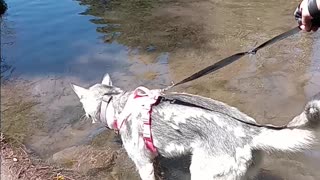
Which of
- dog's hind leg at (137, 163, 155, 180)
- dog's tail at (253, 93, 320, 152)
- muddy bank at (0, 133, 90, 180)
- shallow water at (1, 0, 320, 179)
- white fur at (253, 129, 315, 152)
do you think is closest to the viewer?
dog's tail at (253, 93, 320, 152)

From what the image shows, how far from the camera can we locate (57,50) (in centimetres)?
936

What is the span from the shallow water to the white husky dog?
0.84m

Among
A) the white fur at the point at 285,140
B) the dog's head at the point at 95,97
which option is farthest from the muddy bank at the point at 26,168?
the white fur at the point at 285,140

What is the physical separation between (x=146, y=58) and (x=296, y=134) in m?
4.90

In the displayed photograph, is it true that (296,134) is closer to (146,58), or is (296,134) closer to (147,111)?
(147,111)

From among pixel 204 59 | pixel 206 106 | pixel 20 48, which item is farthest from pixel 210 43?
pixel 206 106

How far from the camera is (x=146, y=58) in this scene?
8.66 meters

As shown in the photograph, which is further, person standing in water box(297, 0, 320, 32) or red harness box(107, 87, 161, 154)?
red harness box(107, 87, 161, 154)

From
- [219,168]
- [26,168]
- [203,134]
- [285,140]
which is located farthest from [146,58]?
[285,140]

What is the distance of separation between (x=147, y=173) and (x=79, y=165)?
4.71 feet

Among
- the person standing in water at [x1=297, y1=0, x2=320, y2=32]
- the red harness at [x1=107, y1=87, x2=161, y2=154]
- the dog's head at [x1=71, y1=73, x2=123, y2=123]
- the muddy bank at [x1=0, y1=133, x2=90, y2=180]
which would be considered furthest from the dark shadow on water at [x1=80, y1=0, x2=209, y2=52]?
the person standing in water at [x1=297, y1=0, x2=320, y2=32]

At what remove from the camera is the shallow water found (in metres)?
6.73

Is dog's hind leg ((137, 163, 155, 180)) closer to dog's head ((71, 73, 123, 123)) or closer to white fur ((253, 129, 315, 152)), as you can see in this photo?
dog's head ((71, 73, 123, 123))

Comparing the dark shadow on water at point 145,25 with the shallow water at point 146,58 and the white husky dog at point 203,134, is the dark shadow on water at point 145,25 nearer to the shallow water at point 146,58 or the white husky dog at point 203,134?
the shallow water at point 146,58
